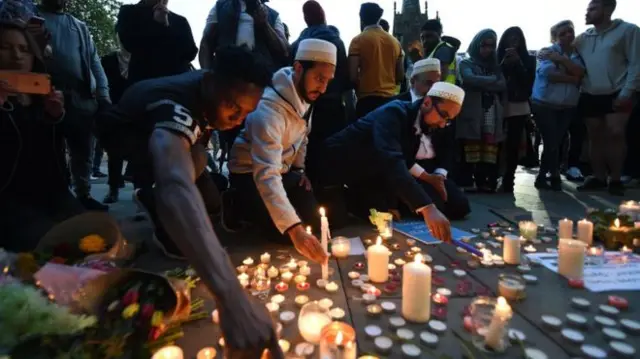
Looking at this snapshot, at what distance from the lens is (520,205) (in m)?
4.30

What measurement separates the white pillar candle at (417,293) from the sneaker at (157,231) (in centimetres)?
Answer: 144

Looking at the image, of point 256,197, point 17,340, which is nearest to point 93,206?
point 256,197

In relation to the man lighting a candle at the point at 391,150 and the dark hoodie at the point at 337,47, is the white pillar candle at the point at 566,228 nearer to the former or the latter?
the man lighting a candle at the point at 391,150

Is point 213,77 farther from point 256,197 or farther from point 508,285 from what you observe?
point 508,285

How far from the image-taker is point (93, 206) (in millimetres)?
3596

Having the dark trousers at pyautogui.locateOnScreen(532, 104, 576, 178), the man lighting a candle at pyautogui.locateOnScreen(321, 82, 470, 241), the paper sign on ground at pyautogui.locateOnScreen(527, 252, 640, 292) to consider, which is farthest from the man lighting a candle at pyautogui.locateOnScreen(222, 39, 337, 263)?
the dark trousers at pyautogui.locateOnScreen(532, 104, 576, 178)

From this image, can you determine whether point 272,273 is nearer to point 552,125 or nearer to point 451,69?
point 451,69

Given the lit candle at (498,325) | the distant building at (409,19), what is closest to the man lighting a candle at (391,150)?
the lit candle at (498,325)

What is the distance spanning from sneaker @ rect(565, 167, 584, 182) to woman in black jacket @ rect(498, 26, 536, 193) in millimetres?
1684

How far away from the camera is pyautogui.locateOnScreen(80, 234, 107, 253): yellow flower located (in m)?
2.15

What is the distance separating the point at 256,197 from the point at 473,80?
10.0ft

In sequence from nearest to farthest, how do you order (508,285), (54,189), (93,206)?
(508,285)
(54,189)
(93,206)

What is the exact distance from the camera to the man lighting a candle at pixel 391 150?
10.2 feet

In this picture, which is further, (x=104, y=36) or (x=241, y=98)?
(x=104, y=36)
